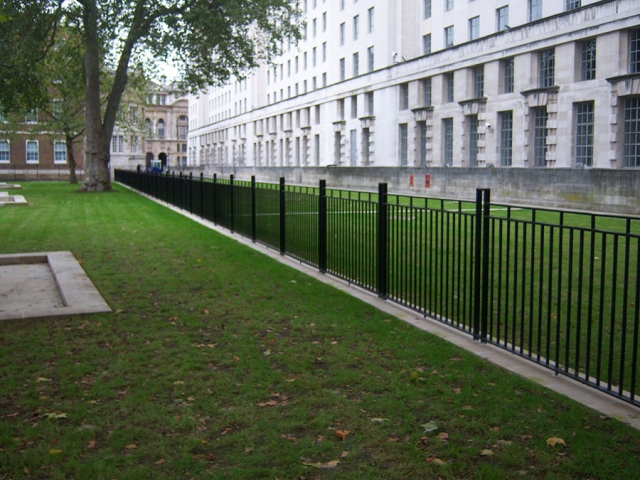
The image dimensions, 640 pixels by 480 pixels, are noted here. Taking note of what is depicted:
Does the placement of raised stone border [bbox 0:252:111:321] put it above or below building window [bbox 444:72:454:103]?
below

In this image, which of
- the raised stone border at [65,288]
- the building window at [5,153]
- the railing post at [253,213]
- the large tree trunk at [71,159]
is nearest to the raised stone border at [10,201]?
the railing post at [253,213]

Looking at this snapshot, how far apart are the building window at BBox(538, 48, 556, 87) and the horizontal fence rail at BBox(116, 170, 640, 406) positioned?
2194 centimetres

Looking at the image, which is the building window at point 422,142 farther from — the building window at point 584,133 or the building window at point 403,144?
the building window at point 584,133

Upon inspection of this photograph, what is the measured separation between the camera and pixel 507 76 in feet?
139

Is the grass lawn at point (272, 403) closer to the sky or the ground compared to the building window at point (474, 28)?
closer to the ground

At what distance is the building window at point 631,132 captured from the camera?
33.7 metres

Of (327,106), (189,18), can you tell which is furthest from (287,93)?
(189,18)

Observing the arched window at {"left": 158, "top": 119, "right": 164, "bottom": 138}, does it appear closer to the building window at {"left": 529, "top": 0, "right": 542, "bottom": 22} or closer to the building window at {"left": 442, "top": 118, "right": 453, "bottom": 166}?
the building window at {"left": 442, "top": 118, "right": 453, "bottom": 166}

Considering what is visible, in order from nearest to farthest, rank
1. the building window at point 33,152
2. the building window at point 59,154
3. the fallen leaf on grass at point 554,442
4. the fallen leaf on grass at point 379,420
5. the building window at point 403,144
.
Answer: the fallen leaf on grass at point 554,442
the fallen leaf on grass at point 379,420
the building window at point 403,144
the building window at point 33,152
the building window at point 59,154

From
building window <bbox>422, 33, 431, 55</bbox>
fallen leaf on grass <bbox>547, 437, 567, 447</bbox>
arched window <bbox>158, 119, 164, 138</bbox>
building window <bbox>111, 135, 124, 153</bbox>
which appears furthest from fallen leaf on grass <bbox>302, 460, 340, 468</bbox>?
arched window <bbox>158, 119, 164, 138</bbox>

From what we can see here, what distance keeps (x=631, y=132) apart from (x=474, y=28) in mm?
16569

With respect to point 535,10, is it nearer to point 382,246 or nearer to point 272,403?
point 382,246

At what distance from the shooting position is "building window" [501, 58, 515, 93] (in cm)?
4216

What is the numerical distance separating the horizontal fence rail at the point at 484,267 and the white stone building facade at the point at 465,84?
1786 cm
